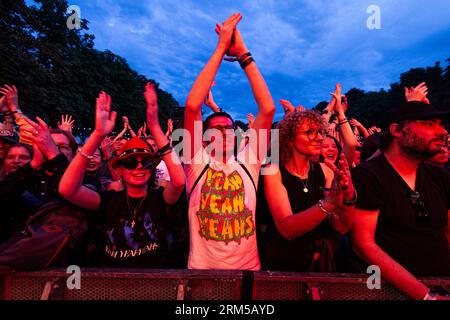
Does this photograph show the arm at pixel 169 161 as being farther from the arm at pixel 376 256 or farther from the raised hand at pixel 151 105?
the arm at pixel 376 256

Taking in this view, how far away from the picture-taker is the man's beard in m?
2.01

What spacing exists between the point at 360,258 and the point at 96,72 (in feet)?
70.1

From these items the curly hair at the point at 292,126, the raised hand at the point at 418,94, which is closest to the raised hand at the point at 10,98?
the curly hair at the point at 292,126

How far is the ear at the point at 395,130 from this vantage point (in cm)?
215

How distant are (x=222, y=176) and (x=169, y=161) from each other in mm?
428

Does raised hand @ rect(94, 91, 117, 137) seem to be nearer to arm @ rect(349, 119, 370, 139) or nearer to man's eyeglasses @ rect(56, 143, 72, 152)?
man's eyeglasses @ rect(56, 143, 72, 152)

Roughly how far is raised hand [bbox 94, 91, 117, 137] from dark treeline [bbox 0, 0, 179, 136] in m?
11.1

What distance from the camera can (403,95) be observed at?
31.2 meters

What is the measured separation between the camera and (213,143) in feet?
7.40

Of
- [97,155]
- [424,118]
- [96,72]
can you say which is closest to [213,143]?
[424,118]

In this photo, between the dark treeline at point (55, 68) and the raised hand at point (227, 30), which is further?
the dark treeline at point (55, 68)

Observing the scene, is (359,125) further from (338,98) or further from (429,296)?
(429,296)

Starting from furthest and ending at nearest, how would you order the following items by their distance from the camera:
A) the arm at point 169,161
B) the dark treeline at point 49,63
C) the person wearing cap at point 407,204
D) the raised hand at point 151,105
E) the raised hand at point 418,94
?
the dark treeline at point 49,63 → the raised hand at point 418,94 → the raised hand at point 151,105 → the arm at point 169,161 → the person wearing cap at point 407,204

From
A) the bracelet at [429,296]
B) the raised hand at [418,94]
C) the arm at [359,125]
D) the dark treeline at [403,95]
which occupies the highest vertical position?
the dark treeline at [403,95]
